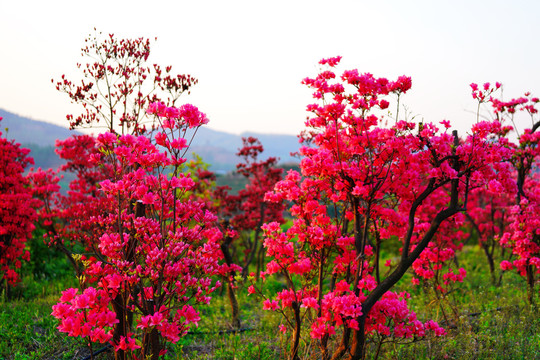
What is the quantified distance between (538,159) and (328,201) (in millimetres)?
8297

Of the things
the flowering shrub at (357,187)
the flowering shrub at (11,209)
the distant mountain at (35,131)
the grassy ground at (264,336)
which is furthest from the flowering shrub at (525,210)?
the distant mountain at (35,131)

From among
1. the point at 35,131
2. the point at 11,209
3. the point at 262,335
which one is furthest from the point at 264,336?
the point at 35,131

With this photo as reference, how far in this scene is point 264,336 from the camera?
6785 mm

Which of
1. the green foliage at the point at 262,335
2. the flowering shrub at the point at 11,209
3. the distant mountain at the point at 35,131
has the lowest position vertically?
the green foliage at the point at 262,335

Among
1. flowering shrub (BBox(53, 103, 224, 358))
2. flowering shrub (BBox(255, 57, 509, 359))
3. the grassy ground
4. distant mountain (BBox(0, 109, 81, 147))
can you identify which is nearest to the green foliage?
the grassy ground

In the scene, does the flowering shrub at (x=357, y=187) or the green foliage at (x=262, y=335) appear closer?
the flowering shrub at (x=357, y=187)

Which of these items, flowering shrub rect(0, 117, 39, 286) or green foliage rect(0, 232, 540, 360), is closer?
green foliage rect(0, 232, 540, 360)

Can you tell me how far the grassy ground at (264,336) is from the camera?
19.2ft

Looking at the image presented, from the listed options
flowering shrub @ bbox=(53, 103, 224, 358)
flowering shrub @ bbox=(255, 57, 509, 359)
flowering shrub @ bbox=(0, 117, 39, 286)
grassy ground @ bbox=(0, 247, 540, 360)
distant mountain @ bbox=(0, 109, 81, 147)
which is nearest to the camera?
flowering shrub @ bbox=(53, 103, 224, 358)

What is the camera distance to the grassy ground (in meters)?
5.84

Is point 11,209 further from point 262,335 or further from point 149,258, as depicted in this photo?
point 149,258

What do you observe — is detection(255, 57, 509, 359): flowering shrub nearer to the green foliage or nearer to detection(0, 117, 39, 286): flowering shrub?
the green foliage

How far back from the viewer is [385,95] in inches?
191

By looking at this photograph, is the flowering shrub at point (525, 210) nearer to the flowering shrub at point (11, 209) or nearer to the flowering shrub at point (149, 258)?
the flowering shrub at point (149, 258)
